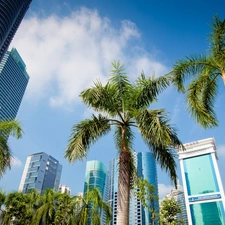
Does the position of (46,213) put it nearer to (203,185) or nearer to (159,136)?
(159,136)

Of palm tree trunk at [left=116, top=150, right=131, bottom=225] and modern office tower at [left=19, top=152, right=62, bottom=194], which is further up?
modern office tower at [left=19, top=152, right=62, bottom=194]

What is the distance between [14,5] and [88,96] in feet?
383

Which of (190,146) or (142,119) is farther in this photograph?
(190,146)

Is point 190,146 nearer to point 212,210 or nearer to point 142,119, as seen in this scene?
point 212,210

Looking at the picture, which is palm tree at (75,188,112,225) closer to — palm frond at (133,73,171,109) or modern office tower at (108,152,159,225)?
palm frond at (133,73,171,109)

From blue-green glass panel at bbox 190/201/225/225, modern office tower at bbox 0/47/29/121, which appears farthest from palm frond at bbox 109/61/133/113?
modern office tower at bbox 0/47/29/121

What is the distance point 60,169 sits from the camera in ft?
518

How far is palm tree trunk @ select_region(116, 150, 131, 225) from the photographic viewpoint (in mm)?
6129

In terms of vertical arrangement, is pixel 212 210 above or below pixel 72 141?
above

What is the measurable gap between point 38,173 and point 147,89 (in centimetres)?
13644

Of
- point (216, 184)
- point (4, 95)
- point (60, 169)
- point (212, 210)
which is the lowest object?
point (212, 210)

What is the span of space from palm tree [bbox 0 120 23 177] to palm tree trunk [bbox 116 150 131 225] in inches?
200

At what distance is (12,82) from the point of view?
12888 cm

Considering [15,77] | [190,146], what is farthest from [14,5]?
[190,146]
